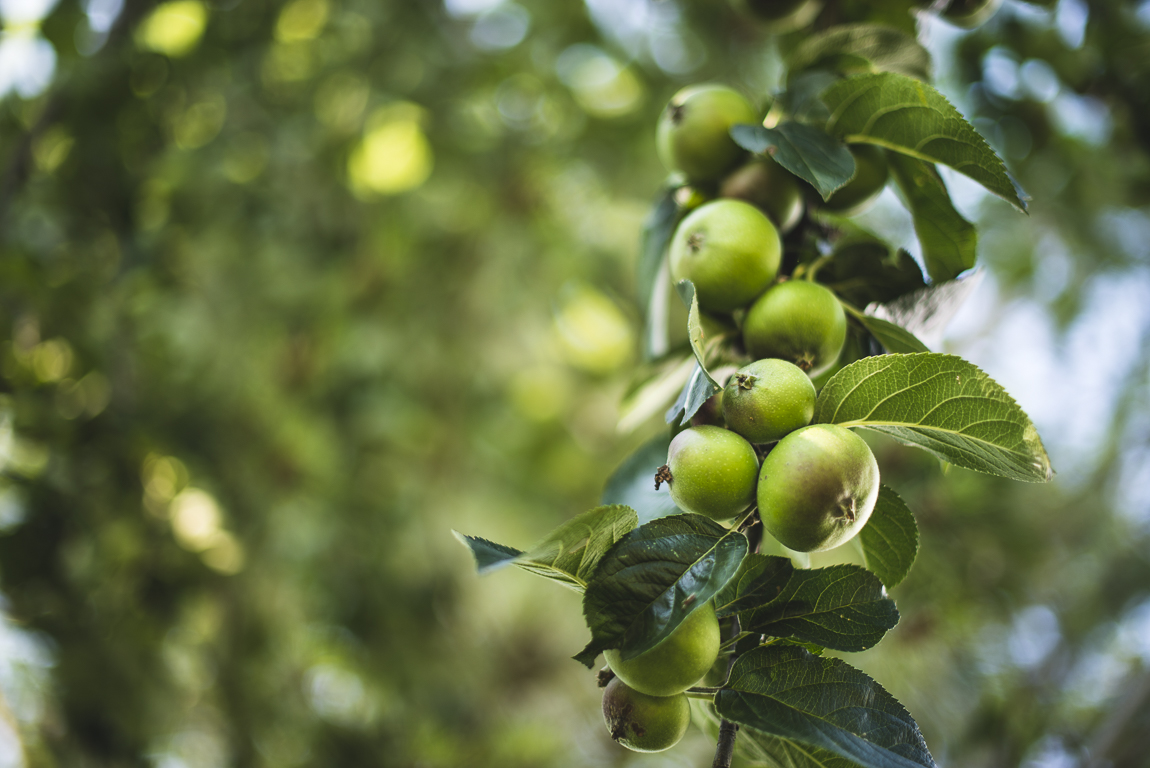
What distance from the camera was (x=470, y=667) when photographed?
1.86 metres

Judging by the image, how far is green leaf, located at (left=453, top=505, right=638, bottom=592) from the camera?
372 mm

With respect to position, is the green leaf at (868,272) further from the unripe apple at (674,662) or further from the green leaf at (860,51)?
the unripe apple at (674,662)

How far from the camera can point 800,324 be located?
0.48 m

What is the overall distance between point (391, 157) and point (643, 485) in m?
1.77

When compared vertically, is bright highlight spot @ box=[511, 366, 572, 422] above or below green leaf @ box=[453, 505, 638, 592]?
below

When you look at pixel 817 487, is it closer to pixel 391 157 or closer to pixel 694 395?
pixel 694 395

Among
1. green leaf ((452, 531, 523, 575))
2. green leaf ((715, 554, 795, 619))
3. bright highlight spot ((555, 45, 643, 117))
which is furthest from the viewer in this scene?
bright highlight spot ((555, 45, 643, 117))

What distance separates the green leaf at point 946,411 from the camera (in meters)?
Answer: 0.41

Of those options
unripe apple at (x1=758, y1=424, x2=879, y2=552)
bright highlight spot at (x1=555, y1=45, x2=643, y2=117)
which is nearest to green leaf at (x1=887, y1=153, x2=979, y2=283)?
unripe apple at (x1=758, y1=424, x2=879, y2=552)

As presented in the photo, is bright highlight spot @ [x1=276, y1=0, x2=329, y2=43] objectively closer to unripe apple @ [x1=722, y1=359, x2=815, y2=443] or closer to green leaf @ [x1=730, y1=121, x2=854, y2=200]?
green leaf @ [x1=730, y1=121, x2=854, y2=200]

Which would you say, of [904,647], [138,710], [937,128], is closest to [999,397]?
[937,128]

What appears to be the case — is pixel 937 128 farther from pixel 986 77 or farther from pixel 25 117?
pixel 25 117

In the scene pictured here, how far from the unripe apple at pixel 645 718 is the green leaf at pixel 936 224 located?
42 centimetres

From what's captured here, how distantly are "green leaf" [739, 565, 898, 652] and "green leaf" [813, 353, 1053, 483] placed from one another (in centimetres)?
10
